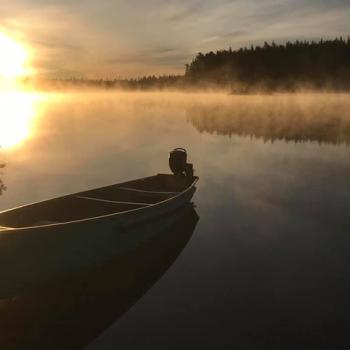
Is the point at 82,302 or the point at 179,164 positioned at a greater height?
the point at 179,164

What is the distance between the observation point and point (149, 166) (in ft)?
90.2

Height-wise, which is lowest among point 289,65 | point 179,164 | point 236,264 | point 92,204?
point 236,264

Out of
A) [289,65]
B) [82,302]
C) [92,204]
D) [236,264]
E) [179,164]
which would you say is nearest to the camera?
[82,302]

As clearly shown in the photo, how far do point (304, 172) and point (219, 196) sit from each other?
8786 mm

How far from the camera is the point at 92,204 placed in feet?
42.9

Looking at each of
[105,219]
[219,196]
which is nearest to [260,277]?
[105,219]

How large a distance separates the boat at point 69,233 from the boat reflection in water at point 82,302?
0.45 metres

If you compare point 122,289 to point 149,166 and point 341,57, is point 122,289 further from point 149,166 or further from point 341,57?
point 341,57

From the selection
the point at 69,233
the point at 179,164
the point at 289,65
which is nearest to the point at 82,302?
the point at 69,233

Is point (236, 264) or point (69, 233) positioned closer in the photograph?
point (69, 233)

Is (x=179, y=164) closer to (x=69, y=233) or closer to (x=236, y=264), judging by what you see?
(x=236, y=264)

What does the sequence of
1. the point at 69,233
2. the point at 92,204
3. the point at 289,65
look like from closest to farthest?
the point at 69,233
the point at 92,204
the point at 289,65

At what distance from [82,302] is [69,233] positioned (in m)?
1.75

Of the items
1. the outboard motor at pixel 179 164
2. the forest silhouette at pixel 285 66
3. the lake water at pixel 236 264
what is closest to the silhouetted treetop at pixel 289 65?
the forest silhouette at pixel 285 66
